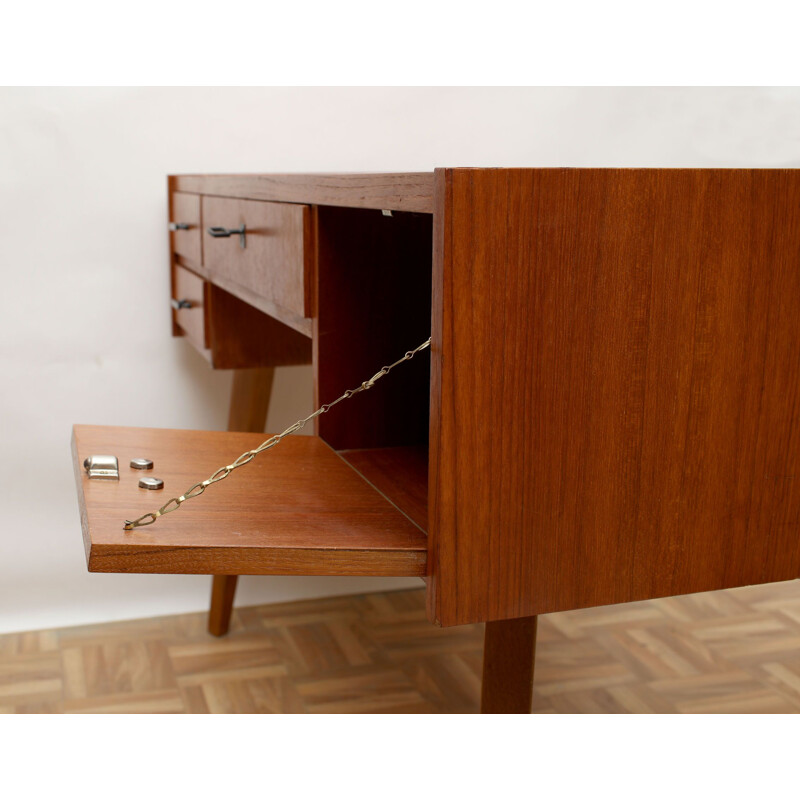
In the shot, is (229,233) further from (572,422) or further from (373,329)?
(572,422)

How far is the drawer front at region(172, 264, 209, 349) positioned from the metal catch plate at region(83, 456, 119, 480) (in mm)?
815

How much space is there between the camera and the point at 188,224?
75.2 inches

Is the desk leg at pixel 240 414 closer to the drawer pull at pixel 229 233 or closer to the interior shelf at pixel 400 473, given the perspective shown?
the drawer pull at pixel 229 233

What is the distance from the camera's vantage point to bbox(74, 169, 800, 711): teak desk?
0.82 m

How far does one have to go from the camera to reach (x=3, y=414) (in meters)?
2.09

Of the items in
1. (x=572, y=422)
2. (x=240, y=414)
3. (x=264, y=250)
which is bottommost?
(x=240, y=414)

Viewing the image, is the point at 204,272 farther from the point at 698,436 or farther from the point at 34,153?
the point at 698,436

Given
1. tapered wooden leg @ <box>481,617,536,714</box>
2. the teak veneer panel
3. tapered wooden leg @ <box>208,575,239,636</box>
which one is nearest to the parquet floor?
tapered wooden leg @ <box>208,575,239,636</box>

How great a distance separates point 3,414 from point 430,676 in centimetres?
104

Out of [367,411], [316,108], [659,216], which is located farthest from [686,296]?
[316,108]

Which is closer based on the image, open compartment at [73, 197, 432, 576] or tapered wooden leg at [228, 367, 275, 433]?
open compartment at [73, 197, 432, 576]

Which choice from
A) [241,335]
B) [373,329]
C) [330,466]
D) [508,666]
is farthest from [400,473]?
[241,335]

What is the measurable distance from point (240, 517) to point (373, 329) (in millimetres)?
415

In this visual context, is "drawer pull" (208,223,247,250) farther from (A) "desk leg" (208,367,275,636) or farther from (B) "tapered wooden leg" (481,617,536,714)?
(B) "tapered wooden leg" (481,617,536,714)
